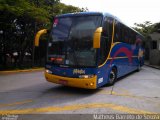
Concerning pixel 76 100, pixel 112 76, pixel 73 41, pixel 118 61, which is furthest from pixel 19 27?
pixel 76 100

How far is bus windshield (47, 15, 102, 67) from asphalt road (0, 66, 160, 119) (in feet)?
4.24

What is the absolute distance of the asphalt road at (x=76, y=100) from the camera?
282 inches

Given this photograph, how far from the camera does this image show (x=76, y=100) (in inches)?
333

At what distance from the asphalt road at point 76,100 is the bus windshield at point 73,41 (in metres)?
1.29

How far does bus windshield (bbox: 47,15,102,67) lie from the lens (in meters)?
9.12

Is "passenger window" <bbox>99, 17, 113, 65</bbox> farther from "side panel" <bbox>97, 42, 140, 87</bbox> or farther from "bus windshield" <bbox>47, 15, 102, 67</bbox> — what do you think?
"bus windshield" <bbox>47, 15, 102, 67</bbox>

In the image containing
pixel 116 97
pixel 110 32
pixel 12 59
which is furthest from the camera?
pixel 12 59

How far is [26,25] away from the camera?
65.8ft

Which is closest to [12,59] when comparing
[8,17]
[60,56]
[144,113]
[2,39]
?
[2,39]

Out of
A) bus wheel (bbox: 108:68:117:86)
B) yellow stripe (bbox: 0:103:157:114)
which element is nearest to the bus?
bus wheel (bbox: 108:68:117:86)

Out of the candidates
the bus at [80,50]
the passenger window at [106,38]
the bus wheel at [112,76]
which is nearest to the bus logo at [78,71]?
the bus at [80,50]

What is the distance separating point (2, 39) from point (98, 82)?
11873mm

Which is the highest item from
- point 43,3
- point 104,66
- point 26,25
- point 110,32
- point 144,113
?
point 43,3

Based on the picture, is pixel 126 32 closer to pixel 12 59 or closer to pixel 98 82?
pixel 98 82
